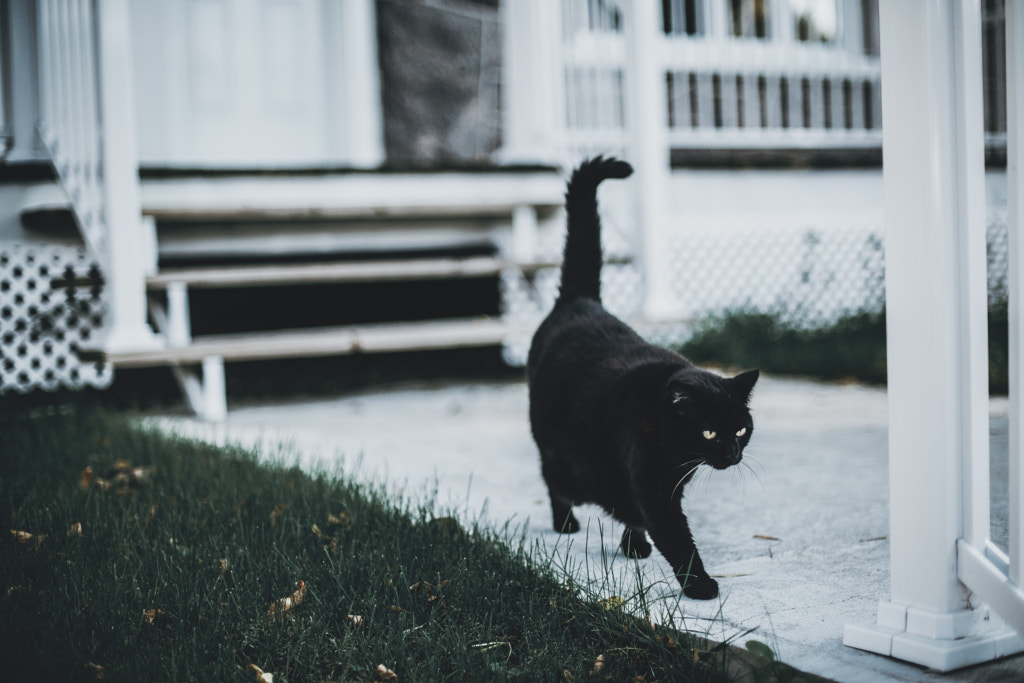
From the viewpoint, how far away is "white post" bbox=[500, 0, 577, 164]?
547 cm

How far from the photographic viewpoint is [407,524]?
2.03 metres

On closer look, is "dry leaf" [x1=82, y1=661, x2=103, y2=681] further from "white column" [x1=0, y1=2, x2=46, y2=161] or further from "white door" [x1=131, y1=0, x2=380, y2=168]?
"white door" [x1=131, y1=0, x2=380, y2=168]

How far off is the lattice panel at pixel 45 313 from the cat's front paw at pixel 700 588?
12.9ft

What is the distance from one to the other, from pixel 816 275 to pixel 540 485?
4510 millimetres

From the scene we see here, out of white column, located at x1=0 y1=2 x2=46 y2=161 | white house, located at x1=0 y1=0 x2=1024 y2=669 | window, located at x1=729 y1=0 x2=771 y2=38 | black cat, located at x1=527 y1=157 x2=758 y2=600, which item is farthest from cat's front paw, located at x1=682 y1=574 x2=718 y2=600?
window, located at x1=729 y1=0 x2=771 y2=38

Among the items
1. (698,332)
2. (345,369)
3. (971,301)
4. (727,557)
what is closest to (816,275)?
(698,332)

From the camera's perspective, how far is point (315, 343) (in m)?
4.30

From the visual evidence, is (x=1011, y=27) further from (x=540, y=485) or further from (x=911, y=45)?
(x=540, y=485)

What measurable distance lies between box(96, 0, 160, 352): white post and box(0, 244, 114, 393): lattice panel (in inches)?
30.5

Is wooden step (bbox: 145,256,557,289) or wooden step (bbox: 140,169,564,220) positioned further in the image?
wooden step (bbox: 140,169,564,220)

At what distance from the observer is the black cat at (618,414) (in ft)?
5.75

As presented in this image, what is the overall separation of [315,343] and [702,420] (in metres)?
2.89

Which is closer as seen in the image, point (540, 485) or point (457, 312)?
point (540, 485)

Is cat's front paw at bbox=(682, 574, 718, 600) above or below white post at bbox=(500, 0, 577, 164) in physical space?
below
